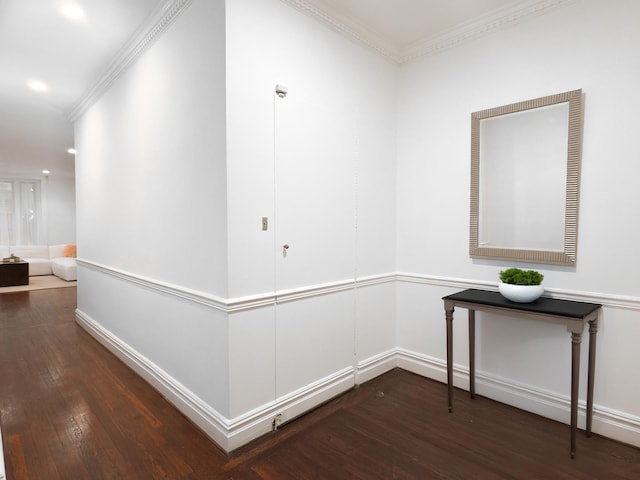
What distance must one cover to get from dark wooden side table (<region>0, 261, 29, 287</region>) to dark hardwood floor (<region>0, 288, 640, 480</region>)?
6138 mm

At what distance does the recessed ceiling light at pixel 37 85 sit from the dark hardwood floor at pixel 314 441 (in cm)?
287

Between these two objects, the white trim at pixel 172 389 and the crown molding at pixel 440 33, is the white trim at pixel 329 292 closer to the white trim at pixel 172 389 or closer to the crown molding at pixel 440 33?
the white trim at pixel 172 389

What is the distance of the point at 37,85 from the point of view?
365cm

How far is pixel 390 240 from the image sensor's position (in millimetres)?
3109

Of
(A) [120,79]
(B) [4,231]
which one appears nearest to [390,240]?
(A) [120,79]

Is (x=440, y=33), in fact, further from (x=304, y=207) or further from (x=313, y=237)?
(x=313, y=237)

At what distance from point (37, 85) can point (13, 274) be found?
5810 mm

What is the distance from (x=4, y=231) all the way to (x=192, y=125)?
10.2m

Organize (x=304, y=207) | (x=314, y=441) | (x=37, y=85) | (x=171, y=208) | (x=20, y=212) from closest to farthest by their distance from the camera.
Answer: (x=314, y=441)
(x=304, y=207)
(x=171, y=208)
(x=37, y=85)
(x=20, y=212)

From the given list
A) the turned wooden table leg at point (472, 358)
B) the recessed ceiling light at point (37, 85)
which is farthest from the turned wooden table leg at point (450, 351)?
the recessed ceiling light at point (37, 85)

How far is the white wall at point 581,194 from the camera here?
6.75 ft

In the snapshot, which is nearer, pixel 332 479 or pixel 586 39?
pixel 332 479

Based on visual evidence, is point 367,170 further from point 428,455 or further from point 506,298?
point 428,455

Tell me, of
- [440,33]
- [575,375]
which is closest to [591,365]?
[575,375]
